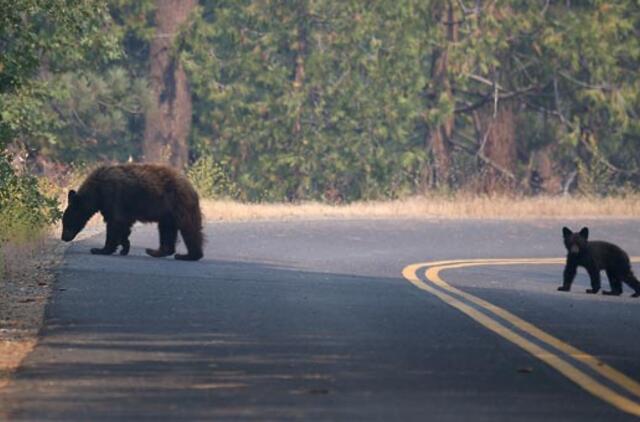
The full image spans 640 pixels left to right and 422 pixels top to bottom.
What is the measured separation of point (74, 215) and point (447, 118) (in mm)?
22748

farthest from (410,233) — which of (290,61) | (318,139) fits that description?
(290,61)

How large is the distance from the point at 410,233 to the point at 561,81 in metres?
16.8

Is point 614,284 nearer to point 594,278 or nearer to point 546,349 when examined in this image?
point 594,278

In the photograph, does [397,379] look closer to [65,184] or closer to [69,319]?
[69,319]

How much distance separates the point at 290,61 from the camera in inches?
1903

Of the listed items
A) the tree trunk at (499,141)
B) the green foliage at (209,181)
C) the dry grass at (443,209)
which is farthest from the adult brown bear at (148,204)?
the tree trunk at (499,141)

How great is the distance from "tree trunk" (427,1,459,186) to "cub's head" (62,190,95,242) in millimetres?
21382

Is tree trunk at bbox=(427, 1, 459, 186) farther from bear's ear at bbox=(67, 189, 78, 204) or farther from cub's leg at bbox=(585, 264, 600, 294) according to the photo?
cub's leg at bbox=(585, 264, 600, 294)

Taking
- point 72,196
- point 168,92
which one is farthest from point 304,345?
point 168,92

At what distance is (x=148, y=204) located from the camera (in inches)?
895

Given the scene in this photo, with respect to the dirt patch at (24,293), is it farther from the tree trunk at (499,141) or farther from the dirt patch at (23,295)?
the tree trunk at (499,141)

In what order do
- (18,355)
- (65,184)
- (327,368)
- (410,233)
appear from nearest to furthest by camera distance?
(327,368) → (18,355) → (410,233) → (65,184)

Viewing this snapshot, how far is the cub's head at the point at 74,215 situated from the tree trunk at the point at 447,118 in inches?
842

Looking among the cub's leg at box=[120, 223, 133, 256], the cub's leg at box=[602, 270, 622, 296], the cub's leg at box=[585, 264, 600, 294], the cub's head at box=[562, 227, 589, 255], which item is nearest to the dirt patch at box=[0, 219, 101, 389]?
the cub's leg at box=[120, 223, 133, 256]
